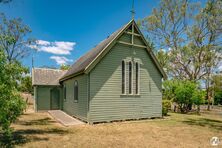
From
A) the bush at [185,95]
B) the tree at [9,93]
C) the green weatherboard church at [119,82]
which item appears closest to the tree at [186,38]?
the bush at [185,95]

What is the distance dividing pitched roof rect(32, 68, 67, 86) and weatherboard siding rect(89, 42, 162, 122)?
Result: 9.82 metres

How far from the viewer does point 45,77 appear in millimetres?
20938

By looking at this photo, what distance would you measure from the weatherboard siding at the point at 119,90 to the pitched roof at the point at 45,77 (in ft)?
32.2

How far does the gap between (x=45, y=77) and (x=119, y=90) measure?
39.0ft

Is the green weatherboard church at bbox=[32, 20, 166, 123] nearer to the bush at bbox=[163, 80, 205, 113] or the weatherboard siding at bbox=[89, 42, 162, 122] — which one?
the weatherboard siding at bbox=[89, 42, 162, 122]

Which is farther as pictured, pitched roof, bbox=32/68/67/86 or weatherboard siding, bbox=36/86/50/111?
pitched roof, bbox=32/68/67/86

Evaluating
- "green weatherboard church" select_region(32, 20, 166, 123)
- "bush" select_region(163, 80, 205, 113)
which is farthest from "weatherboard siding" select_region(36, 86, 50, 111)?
"bush" select_region(163, 80, 205, 113)

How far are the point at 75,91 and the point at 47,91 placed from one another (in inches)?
276

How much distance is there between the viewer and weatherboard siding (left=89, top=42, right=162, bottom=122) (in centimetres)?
1150

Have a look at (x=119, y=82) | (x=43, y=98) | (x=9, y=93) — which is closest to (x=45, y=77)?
(x=43, y=98)

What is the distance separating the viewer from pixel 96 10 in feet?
57.5

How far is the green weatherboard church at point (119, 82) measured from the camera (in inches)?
450

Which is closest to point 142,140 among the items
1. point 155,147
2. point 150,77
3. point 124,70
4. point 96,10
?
point 155,147

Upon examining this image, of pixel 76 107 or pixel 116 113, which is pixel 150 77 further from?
pixel 76 107
